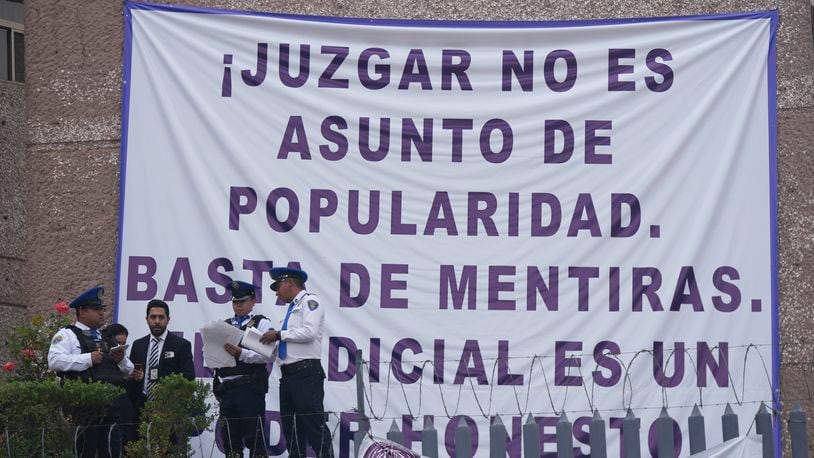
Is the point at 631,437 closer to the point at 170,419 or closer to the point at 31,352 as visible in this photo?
the point at 170,419

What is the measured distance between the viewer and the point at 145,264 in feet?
30.4

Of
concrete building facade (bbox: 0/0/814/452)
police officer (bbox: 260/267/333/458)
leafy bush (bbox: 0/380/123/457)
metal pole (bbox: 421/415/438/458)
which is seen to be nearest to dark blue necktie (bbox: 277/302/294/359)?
police officer (bbox: 260/267/333/458)

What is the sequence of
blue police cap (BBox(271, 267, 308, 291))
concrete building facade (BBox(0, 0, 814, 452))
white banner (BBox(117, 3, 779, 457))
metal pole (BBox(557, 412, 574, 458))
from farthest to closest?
concrete building facade (BBox(0, 0, 814, 452))
white banner (BBox(117, 3, 779, 457))
blue police cap (BBox(271, 267, 308, 291))
metal pole (BBox(557, 412, 574, 458))

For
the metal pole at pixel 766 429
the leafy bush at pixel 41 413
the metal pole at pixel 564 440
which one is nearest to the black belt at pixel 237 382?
the leafy bush at pixel 41 413

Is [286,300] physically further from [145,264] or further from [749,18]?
[749,18]

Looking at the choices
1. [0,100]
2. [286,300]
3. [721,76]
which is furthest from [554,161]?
[0,100]

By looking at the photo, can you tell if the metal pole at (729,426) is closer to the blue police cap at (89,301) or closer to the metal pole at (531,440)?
the metal pole at (531,440)

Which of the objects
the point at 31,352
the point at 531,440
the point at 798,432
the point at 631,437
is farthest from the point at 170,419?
the point at 798,432

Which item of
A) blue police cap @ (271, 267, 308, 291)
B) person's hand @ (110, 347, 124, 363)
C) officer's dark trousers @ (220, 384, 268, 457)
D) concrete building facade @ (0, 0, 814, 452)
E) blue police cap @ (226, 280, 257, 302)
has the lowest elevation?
officer's dark trousers @ (220, 384, 268, 457)

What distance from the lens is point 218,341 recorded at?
8.34 metres

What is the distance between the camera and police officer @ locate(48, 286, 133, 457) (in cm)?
791

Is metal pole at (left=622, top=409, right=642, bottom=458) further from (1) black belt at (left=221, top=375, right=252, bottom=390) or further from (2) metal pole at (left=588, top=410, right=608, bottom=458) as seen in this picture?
(1) black belt at (left=221, top=375, right=252, bottom=390)

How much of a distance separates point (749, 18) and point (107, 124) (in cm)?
467

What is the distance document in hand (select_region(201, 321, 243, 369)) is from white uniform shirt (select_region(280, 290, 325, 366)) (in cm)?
32
